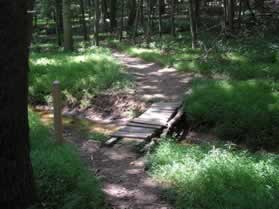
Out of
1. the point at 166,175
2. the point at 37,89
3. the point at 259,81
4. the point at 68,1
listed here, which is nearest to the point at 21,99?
the point at 166,175

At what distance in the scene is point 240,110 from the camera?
10039 millimetres

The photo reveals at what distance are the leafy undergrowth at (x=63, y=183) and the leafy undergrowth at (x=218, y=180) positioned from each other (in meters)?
1.18

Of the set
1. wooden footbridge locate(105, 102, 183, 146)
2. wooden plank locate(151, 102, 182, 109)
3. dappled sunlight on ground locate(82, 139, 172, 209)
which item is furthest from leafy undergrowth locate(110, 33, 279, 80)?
dappled sunlight on ground locate(82, 139, 172, 209)

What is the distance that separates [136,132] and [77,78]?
5117 mm

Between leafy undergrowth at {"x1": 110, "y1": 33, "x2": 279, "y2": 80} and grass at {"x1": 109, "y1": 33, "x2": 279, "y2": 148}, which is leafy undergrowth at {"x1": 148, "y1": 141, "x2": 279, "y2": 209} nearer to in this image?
grass at {"x1": 109, "y1": 33, "x2": 279, "y2": 148}

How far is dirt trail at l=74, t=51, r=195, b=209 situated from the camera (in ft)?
20.3

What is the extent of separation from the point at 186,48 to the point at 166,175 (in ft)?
40.1

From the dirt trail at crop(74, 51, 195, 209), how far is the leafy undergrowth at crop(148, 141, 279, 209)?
0.88 feet

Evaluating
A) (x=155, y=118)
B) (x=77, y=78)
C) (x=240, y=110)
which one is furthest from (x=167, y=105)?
(x=77, y=78)

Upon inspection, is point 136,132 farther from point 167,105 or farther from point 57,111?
point 57,111

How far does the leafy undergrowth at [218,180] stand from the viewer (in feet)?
17.9

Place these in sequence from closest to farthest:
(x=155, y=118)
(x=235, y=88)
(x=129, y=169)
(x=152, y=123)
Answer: (x=129, y=169), (x=152, y=123), (x=155, y=118), (x=235, y=88)

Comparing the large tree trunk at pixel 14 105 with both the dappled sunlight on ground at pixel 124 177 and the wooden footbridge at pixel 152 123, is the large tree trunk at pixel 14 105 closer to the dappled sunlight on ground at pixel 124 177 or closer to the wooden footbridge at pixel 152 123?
the dappled sunlight on ground at pixel 124 177

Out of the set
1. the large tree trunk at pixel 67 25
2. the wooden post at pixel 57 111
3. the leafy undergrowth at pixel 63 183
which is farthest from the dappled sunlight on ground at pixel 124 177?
the large tree trunk at pixel 67 25
